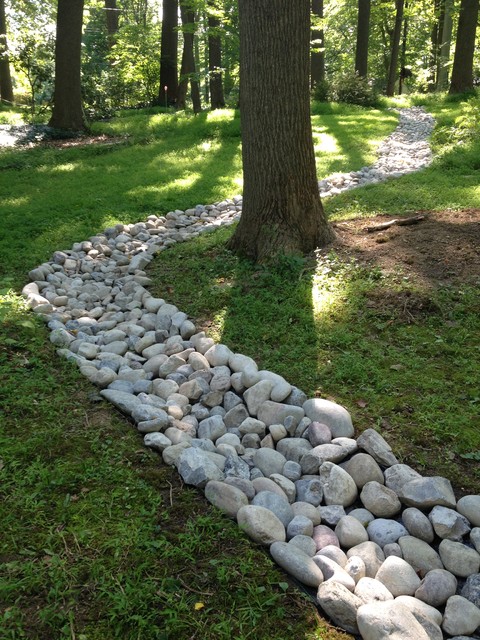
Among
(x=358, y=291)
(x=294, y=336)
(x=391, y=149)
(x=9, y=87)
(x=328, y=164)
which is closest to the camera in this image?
(x=294, y=336)

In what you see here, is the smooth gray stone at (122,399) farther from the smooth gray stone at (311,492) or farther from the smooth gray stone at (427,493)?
the smooth gray stone at (427,493)

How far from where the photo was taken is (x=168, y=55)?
14562mm

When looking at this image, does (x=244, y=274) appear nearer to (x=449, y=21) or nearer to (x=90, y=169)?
(x=90, y=169)

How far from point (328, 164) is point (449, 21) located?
14676 mm

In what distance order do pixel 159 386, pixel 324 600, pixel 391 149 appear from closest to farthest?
1. pixel 324 600
2. pixel 159 386
3. pixel 391 149

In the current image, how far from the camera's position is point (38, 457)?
2.37 m

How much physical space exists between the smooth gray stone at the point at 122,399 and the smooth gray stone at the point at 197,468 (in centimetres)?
51

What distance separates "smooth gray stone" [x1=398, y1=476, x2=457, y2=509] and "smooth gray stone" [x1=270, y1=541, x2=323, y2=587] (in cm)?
55

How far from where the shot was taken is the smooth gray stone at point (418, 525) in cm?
215

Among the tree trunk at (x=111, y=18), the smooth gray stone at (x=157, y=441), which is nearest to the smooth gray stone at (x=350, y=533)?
the smooth gray stone at (x=157, y=441)

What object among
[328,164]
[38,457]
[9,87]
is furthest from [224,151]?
[9,87]

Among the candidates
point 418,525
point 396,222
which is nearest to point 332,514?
point 418,525

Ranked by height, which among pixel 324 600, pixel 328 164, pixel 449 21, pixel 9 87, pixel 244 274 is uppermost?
pixel 449 21

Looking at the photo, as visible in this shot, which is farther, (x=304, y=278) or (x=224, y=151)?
(x=224, y=151)
